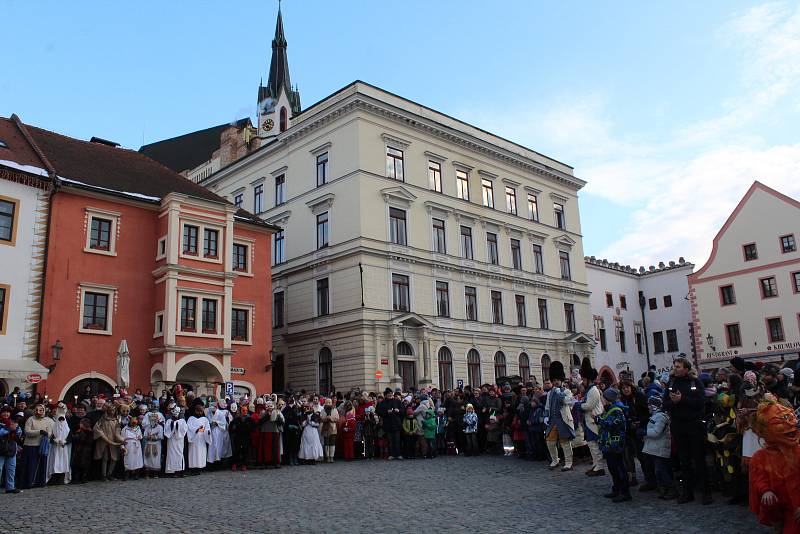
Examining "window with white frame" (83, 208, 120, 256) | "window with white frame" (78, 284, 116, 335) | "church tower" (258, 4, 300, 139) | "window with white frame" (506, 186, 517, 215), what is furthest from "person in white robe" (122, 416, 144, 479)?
"church tower" (258, 4, 300, 139)

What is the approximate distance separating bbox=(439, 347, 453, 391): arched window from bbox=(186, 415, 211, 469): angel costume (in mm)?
21109

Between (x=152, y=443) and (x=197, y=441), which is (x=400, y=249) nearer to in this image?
(x=197, y=441)

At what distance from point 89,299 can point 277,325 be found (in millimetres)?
13860

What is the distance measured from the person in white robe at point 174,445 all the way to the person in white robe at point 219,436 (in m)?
1.11

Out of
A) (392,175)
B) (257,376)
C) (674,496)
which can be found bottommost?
(674,496)

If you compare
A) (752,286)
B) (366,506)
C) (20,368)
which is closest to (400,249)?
(20,368)

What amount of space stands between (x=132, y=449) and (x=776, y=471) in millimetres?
15012

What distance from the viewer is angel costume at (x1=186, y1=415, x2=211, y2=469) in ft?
58.0

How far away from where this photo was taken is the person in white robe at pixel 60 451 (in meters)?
15.7

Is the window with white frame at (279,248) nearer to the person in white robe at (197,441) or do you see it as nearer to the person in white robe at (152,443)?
the person in white robe at (197,441)

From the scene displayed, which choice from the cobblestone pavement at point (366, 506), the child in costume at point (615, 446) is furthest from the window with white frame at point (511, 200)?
the child in costume at point (615, 446)

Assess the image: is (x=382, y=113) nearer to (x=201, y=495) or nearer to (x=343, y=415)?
(x=343, y=415)

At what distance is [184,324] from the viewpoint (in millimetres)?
28312

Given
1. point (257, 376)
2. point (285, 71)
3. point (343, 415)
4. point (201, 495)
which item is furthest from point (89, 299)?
point (285, 71)
